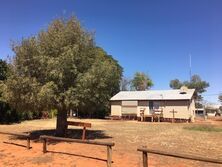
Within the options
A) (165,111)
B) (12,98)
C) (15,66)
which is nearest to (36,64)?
(15,66)

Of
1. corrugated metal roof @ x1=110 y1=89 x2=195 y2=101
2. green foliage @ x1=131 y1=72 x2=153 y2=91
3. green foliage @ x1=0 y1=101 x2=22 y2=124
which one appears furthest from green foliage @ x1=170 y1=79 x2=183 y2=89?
green foliage @ x1=0 y1=101 x2=22 y2=124

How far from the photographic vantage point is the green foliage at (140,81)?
84.3 meters

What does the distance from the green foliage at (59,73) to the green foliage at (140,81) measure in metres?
66.0

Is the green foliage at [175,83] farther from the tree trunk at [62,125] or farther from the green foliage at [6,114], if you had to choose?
the tree trunk at [62,125]

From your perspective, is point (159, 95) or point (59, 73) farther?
point (159, 95)

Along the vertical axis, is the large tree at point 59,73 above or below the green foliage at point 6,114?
above

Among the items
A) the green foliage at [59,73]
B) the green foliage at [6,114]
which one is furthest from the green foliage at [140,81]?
the green foliage at [59,73]

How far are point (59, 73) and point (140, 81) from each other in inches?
2709

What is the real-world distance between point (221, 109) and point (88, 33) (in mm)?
75930

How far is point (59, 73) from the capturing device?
1644 centimetres

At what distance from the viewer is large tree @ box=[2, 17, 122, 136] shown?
54.2 ft

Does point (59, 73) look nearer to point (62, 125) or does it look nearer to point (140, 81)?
point (62, 125)

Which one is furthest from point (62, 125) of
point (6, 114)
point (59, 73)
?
point (6, 114)

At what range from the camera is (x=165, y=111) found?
40.6 meters
